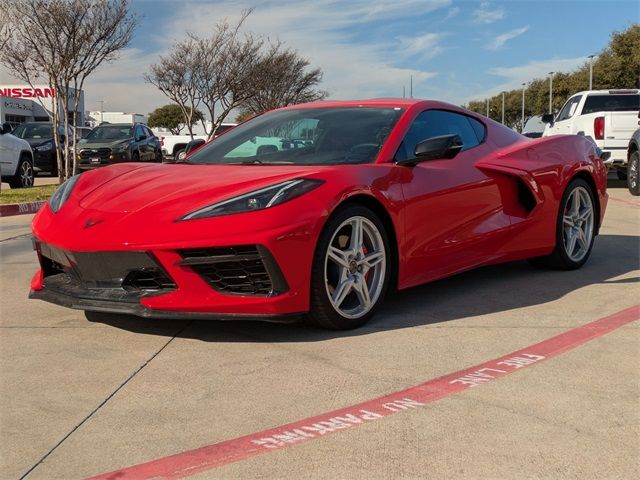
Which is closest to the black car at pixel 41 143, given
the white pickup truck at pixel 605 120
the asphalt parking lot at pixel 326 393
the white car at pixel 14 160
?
the white car at pixel 14 160

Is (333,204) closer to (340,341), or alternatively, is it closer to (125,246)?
(340,341)

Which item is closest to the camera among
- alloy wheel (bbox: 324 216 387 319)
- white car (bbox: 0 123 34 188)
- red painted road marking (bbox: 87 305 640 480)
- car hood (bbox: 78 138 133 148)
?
red painted road marking (bbox: 87 305 640 480)

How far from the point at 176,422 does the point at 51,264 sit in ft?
5.97

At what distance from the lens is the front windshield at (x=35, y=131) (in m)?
20.3

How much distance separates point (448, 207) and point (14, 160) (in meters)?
12.2

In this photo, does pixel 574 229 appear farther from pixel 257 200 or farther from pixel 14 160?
pixel 14 160

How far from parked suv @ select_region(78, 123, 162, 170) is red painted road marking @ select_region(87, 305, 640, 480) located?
1820 cm

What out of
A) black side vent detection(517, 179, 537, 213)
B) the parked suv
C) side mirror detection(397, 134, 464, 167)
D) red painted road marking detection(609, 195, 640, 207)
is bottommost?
red painted road marking detection(609, 195, 640, 207)

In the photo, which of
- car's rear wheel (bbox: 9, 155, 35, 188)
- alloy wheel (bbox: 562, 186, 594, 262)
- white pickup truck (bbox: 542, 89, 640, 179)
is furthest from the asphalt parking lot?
car's rear wheel (bbox: 9, 155, 35, 188)

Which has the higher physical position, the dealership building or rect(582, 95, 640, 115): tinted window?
the dealership building

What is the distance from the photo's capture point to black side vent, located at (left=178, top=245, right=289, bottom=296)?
11.4ft

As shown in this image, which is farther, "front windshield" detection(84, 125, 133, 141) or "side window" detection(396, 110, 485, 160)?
"front windshield" detection(84, 125, 133, 141)

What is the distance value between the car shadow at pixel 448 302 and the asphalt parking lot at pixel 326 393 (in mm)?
20

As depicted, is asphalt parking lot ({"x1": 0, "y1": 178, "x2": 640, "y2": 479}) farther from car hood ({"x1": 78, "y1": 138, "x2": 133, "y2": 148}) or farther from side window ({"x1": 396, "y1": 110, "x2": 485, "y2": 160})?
car hood ({"x1": 78, "y1": 138, "x2": 133, "y2": 148})
